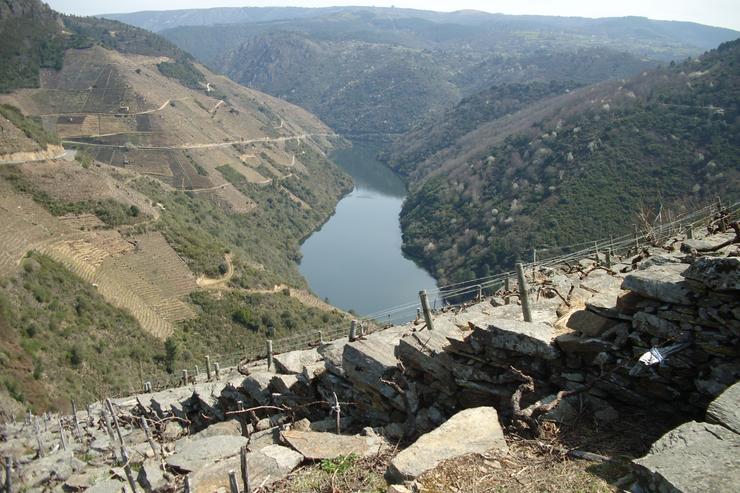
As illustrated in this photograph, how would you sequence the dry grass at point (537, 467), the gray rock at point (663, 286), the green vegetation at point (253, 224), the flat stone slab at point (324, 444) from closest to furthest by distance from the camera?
1. the dry grass at point (537, 467)
2. the gray rock at point (663, 286)
3. the flat stone slab at point (324, 444)
4. the green vegetation at point (253, 224)

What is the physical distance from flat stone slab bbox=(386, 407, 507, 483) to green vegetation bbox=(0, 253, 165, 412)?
20.8m

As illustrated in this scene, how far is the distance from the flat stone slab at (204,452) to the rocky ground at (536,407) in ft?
0.10

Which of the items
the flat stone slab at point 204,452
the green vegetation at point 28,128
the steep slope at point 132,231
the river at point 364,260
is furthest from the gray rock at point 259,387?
the green vegetation at point 28,128

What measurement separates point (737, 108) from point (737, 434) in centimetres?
5890

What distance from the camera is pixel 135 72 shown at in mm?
83562

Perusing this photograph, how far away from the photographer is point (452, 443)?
17.7 ft

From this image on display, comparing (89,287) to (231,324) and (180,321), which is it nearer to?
(180,321)

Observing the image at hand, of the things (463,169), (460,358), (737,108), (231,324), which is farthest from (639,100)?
(460,358)

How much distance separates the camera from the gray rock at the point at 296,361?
10047 mm

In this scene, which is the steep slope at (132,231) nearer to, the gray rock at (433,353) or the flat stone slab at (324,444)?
the flat stone slab at (324,444)

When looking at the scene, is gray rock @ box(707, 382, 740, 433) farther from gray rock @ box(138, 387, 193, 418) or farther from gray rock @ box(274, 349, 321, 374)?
gray rock @ box(138, 387, 193, 418)

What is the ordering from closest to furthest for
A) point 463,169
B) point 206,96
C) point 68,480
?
point 68,480
point 463,169
point 206,96

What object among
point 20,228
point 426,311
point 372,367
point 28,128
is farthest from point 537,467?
point 28,128

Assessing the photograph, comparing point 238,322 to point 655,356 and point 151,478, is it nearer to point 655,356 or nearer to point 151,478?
point 151,478
